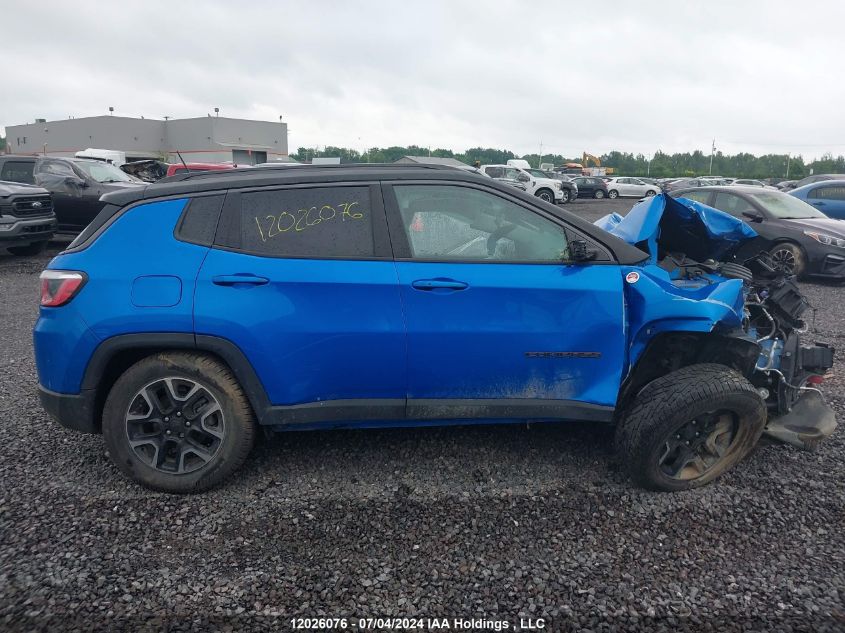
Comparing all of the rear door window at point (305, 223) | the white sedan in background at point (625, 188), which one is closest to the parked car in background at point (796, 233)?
the rear door window at point (305, 223)

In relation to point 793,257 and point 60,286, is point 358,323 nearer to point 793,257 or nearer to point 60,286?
point 60,286

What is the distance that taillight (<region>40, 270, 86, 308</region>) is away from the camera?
9.71ft

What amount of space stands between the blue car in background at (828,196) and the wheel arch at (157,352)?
1342 cm

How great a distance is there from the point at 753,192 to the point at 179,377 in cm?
995

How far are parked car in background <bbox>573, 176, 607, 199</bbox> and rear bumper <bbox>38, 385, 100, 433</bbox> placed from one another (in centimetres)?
3280

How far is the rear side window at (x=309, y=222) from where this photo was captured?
3053 mm

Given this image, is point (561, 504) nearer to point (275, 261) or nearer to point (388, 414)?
point (388, 414)

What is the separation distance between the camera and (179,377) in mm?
3006

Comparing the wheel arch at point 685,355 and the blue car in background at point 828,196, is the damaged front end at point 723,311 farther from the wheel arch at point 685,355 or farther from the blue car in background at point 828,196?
the blue car in background at point 828,196

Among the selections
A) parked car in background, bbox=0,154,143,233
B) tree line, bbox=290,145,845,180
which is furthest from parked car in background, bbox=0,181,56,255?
tree line, bbox=290,145,845,180

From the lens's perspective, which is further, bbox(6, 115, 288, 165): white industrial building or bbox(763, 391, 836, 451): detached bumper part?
bbox(6, 115, 288, 165): white industrial building

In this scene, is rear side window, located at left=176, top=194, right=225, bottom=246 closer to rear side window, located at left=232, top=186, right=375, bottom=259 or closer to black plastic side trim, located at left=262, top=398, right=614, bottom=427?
rear side window, located at left=232, top=186, right=375, bottom=259

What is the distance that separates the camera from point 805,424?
3480 millimetres

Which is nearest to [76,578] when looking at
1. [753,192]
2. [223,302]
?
[223,302]
